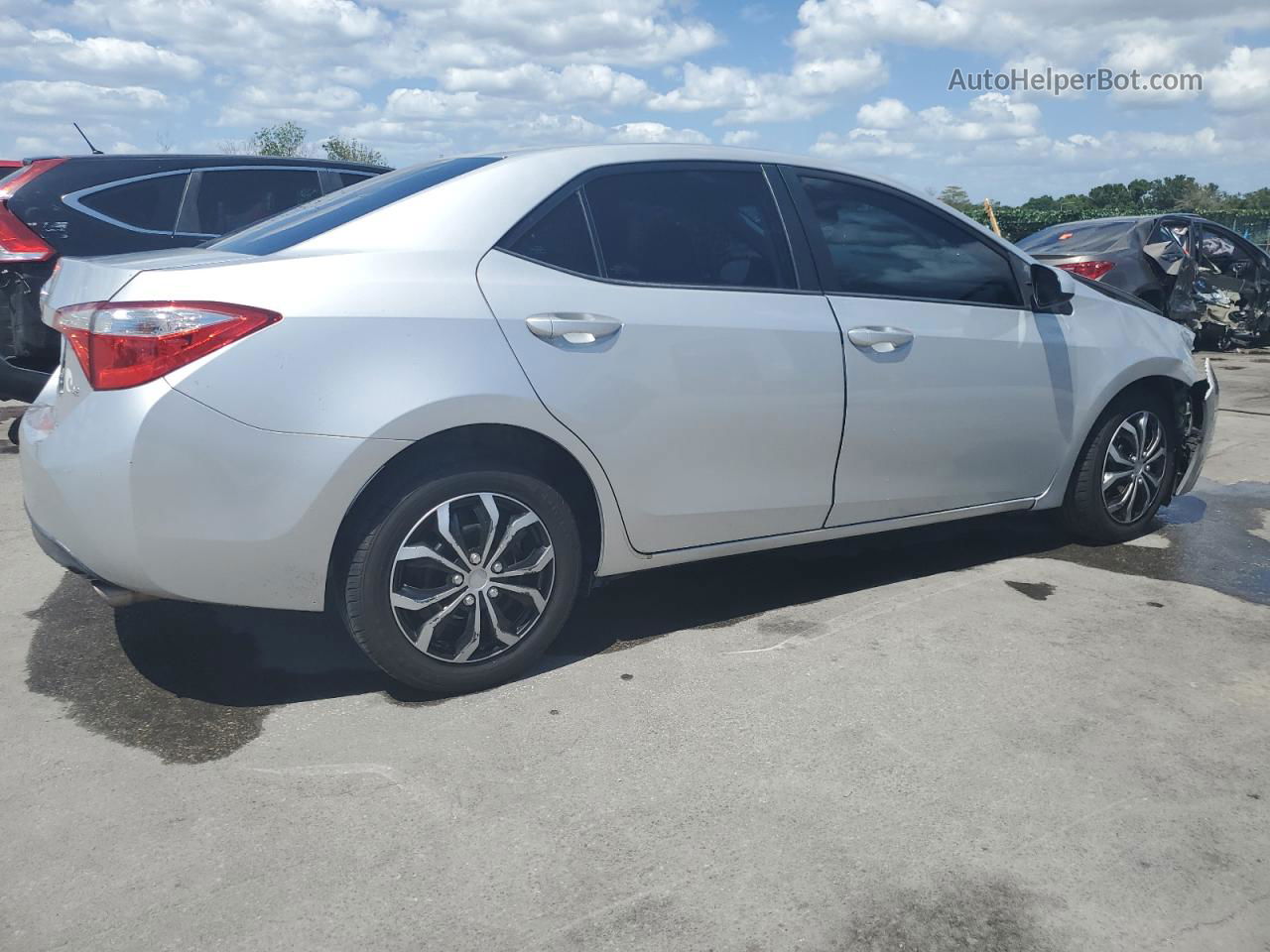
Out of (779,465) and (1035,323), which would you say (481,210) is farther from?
(1035,323)

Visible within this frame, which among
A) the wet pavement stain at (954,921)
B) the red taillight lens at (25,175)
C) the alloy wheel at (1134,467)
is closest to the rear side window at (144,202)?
the red taillight lens at (25,175)

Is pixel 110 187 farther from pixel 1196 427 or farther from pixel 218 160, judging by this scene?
pixel 1196 427

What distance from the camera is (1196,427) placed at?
207 inches

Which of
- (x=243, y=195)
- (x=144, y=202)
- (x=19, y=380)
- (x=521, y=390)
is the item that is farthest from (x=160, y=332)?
(x=243, y=195)

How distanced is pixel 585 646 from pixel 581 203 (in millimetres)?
1499

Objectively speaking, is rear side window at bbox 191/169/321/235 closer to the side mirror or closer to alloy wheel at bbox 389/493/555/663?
alloy wheel at bbox 389/493/555/663

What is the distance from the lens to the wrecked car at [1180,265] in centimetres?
1121

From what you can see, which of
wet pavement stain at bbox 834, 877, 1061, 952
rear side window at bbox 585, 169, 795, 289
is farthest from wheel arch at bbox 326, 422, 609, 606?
wet pavement stain at bbox 834, 877, 1061, 952

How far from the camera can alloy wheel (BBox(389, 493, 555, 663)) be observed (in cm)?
333

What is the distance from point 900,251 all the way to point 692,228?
928 mm

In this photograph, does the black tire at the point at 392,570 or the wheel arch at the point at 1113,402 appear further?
the wheel arch at the point at 1113,402

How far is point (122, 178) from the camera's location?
6789 mm

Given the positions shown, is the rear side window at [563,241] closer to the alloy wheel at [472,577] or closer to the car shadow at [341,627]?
the alloy wheel at [472,577]

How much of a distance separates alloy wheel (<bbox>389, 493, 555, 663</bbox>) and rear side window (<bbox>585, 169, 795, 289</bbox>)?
34.3 inches
